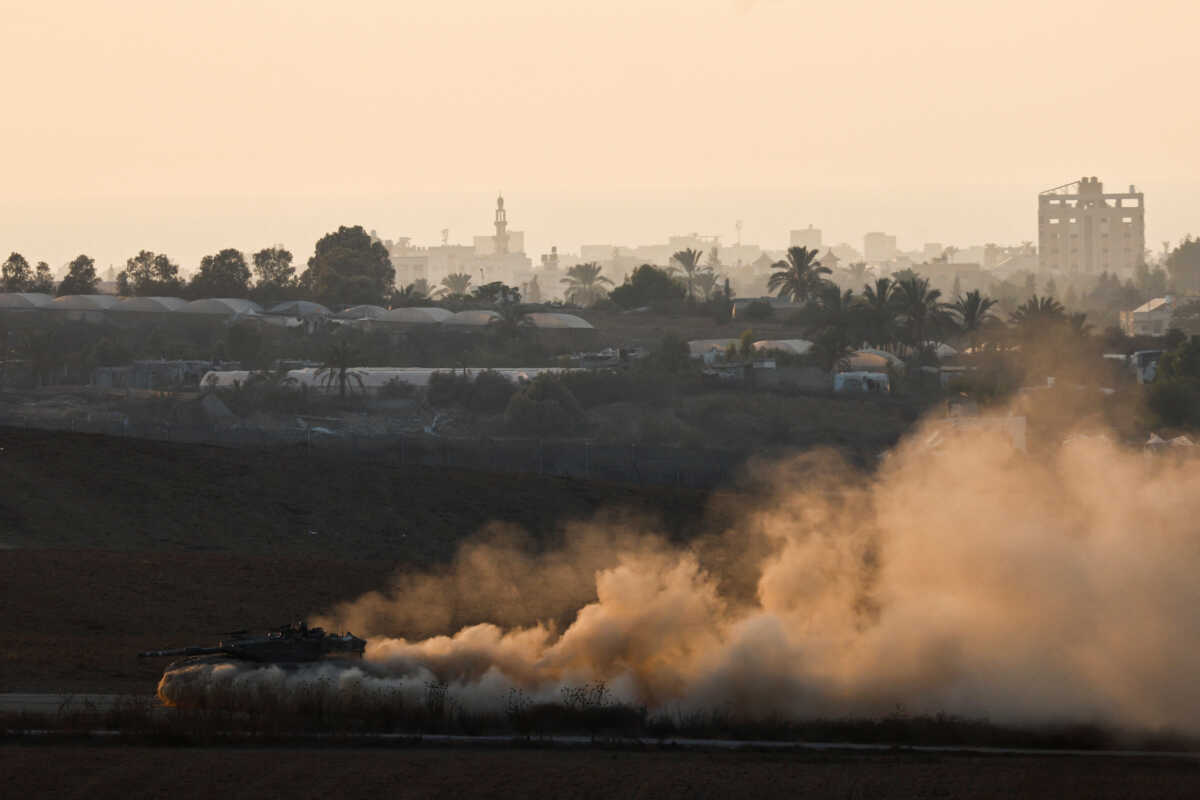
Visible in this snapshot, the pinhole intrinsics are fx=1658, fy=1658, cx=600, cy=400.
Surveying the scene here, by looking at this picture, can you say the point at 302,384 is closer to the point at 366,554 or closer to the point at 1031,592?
the point at 366,554

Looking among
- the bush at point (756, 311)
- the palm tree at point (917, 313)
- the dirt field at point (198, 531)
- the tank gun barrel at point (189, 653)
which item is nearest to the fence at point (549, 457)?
the dirt field at point (198, 531)

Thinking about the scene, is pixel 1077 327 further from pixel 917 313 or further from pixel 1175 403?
pixel 1175 403

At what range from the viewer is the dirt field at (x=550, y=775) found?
27.4 m

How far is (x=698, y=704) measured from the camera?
32.6 m

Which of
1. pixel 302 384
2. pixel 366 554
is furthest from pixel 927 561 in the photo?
pixel 302 384

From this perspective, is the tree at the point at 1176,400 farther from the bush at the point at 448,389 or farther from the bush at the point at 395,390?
the bush at the point at 395,390

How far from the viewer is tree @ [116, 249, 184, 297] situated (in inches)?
7052

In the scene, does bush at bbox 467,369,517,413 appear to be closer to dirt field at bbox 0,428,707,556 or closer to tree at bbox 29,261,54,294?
dirt field at bbox 0,428,707,556

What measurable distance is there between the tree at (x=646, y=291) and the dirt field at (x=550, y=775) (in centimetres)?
15450

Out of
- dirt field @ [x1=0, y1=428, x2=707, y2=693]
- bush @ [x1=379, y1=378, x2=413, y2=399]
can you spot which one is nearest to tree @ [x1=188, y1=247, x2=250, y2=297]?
bush @ [x1=379, y1=378, x2=413, y2=399]

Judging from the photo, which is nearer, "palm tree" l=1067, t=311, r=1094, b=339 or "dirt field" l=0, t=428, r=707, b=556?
"dirt field" l=0, t=428, r=707, b=556

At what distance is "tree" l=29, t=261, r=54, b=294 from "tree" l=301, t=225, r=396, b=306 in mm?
28083

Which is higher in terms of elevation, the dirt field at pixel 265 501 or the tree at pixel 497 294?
the tree at pixel 497 294

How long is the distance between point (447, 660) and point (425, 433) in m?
72.4
